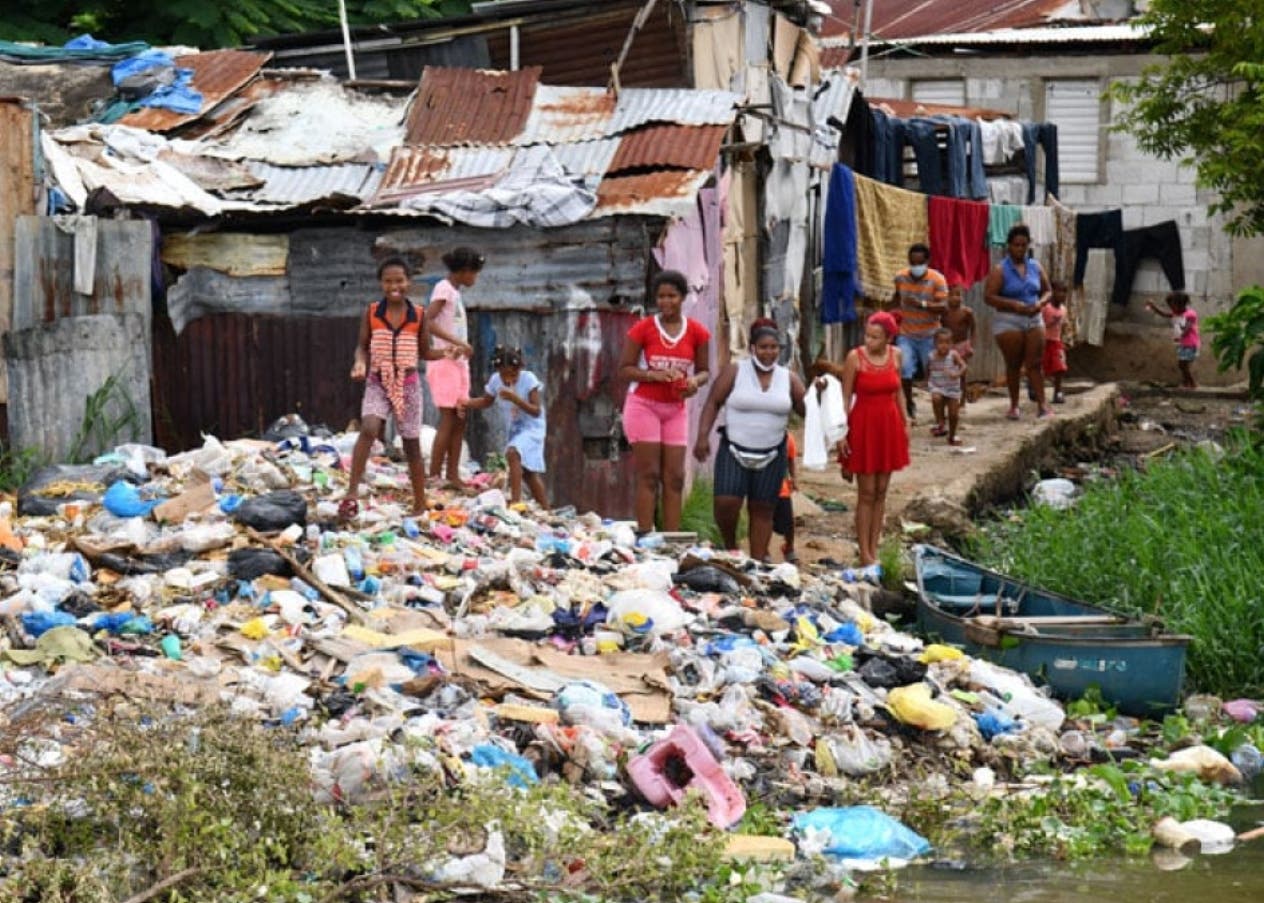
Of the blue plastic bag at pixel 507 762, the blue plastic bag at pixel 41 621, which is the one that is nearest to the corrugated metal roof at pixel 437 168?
the blue plastic bag at pixel 41 621

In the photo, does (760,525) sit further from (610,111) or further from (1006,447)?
(1006,447)

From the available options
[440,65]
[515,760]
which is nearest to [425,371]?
[440,65]

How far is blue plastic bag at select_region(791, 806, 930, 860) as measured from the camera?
7461mm

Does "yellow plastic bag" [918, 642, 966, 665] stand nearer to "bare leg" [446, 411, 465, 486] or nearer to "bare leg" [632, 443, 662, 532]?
"bare leg" [632, 443, 662, 532]

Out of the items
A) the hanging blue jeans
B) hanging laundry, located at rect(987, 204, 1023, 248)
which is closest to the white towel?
the hanging blue jeans

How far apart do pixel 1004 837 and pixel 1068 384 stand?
16.2m

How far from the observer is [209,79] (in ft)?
48.4

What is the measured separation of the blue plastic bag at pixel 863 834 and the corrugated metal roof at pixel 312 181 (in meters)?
6.42

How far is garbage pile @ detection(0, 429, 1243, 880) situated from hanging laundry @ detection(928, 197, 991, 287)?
10.6 metres

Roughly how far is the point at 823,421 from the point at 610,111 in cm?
332

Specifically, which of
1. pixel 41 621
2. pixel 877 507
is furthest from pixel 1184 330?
pixel 41 621

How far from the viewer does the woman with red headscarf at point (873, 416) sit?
11508 mm

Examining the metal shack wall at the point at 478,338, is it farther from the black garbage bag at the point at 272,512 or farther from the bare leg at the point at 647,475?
the black garbage bag at the point at 272,512

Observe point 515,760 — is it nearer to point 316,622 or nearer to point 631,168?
point 316,622
